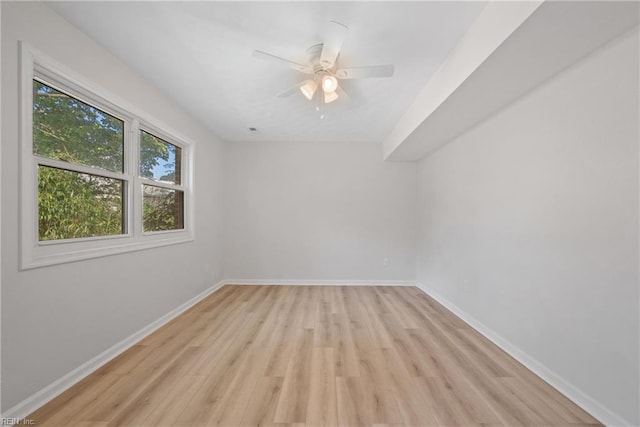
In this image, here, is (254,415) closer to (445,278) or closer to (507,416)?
(507,416)

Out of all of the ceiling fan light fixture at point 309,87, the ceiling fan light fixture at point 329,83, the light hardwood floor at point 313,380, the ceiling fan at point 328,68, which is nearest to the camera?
the light hardwood floor at point 313,380

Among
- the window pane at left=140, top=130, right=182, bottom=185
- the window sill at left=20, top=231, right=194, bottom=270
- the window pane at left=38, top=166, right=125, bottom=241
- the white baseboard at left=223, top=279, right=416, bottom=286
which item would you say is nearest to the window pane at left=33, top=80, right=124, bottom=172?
the window pane at left=38, top=166, right=125, bottom=241

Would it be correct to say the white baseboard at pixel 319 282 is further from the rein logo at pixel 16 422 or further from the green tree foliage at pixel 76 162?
the rein logo at pixel 16 422

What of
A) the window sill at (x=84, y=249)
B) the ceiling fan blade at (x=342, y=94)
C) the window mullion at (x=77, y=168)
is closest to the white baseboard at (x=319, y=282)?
the window sill at (x=84, y=249)

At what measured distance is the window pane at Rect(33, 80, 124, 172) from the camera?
1.55 metres

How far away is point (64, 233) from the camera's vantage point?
1691mm

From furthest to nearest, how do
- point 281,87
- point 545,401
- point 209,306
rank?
point 209,306, point 281,87, point 545,401

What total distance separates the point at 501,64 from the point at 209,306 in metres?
3.73

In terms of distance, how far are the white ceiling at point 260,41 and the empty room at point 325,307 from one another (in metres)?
0.02

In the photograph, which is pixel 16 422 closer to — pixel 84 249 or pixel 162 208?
pixel 84 249

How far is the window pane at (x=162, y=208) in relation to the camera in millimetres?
2537

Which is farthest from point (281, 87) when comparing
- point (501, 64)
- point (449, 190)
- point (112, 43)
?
point (449, 190)

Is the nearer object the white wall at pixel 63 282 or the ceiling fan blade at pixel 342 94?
the white wall at pixel 63 282

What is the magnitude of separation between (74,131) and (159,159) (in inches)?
37.7
